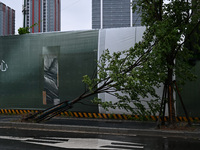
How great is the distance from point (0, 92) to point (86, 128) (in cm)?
827

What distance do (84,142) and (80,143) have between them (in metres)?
0.19

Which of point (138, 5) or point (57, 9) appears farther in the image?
point (57, 9)

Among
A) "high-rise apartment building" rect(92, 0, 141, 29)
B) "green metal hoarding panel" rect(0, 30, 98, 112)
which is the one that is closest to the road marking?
"green metal hoarding panel" rect(0, 30, 98, 112)

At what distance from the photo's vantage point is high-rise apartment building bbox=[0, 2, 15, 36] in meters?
127

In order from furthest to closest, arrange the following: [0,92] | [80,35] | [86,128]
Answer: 1. [0,92]
2. [80,35]
3. [86,128]

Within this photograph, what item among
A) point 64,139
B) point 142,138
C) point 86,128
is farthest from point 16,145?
point 142,138

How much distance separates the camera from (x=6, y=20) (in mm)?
131000

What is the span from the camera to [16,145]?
7.97 m

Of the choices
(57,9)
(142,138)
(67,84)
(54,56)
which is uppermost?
(57,9)

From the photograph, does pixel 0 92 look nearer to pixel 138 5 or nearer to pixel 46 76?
pixel 46 76

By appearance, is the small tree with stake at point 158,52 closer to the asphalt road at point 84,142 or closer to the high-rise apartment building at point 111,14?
the asphalt road at point 84,142

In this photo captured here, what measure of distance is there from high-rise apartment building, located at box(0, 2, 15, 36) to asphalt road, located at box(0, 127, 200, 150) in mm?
120620

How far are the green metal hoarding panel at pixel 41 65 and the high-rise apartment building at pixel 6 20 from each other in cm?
11262

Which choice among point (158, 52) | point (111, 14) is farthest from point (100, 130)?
point (111, 14)
